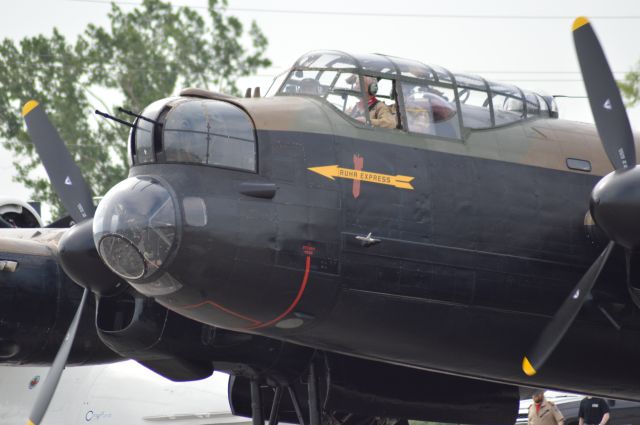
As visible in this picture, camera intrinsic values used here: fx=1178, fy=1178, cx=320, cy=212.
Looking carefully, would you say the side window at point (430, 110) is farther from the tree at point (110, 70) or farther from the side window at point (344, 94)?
the tree at point (110, 70)

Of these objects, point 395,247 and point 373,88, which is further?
point 373,88

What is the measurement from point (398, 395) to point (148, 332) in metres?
3.40

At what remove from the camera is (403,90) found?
1380cm

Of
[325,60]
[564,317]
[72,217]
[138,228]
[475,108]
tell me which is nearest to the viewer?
[138,228]

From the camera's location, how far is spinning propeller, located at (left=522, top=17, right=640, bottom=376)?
12516 millimetres

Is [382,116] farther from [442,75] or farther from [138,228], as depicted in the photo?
[138,228]

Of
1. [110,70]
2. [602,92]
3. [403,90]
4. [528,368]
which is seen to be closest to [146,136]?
[403,90]

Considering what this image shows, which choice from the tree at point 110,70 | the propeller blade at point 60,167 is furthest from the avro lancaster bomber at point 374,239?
the tree at point 110,70

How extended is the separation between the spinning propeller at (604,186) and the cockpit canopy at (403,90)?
4.06 ft

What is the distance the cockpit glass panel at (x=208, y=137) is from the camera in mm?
12578

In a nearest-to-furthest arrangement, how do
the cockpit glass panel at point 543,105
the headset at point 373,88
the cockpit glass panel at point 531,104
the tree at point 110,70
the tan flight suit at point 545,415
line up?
the headset at point 373,88
the cockpit glass panel at point 531,104
the cockpit glass panel at point 543,105
the tan flight suit at point 545,415
the tree at point 110,70

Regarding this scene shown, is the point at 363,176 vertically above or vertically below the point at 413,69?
below

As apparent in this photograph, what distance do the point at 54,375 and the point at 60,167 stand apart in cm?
305

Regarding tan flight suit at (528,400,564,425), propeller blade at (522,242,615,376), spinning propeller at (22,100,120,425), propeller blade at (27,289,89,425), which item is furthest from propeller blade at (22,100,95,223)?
tan flight suit at (528,400,564,425)
